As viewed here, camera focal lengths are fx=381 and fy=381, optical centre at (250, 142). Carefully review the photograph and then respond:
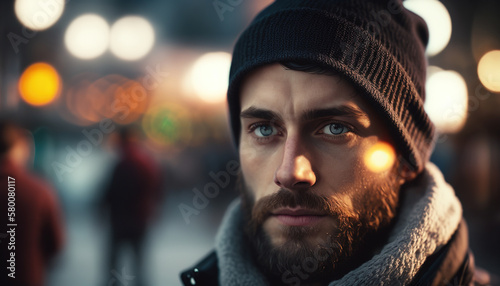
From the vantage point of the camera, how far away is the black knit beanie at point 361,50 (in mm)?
1421

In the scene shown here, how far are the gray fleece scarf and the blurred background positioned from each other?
2.19 meters

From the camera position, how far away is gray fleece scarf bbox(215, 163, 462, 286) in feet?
4.40

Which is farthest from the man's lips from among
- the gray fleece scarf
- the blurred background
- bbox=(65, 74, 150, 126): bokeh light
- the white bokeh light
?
bbox=(65, 74, 150, 126): bokeh light

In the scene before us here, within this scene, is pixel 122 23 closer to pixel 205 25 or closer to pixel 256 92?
pixel 205 25

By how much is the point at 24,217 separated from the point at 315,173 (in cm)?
257

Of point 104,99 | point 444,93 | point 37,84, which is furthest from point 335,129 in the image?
point 104,99

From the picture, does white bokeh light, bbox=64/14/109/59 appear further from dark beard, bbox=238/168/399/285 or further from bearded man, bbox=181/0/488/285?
dark beard, bbox=238/168/399/285

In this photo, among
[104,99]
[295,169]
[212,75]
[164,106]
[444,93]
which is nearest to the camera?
[295,169]

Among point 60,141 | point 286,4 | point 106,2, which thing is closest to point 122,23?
point 106,2

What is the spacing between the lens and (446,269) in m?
1.42

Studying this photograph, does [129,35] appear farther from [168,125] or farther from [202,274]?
[202,274]

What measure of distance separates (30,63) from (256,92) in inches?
280

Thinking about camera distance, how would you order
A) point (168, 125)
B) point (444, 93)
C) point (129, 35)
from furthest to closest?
point (168, 125) < point (129, 35) < point (444, 93)

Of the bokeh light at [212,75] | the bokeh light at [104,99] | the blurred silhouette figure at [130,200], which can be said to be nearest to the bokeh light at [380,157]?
the blurred silhouette figure at [130,200]
